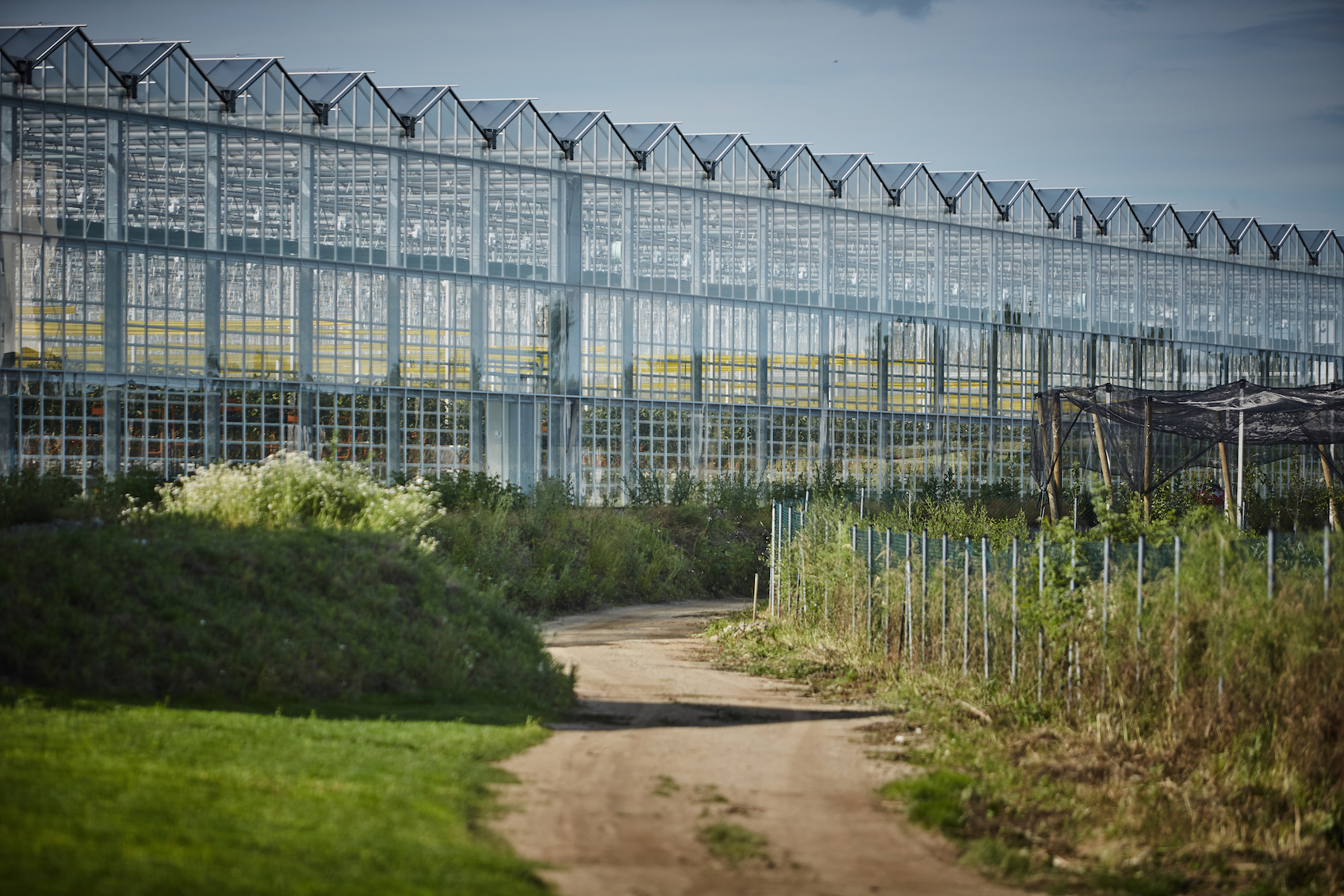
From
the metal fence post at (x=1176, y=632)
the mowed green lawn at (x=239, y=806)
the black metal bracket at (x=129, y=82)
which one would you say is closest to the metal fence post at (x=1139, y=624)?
the metal fence post at (x=1176, y=632)

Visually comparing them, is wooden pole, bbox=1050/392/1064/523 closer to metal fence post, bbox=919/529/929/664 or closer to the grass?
metal fence post, bbox=919/529/929/664

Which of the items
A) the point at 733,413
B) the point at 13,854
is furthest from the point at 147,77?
the point at 13,854

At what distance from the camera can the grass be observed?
22.8ft

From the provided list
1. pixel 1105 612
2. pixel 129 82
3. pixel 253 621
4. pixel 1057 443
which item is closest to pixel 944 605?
pixel 1105 612

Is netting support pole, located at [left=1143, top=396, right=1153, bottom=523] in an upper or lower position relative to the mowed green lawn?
upper

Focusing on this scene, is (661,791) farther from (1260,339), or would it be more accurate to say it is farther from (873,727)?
(1260,339)

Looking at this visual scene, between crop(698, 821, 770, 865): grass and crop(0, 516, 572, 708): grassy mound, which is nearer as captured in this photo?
crop(698, 821, 770, 865): grass

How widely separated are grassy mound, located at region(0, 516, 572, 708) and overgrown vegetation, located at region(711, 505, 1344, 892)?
4.20 m

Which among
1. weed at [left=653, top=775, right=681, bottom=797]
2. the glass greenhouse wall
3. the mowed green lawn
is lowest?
weed at [left=653, top=775, right=681, bottom=797]

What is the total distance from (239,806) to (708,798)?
319cm

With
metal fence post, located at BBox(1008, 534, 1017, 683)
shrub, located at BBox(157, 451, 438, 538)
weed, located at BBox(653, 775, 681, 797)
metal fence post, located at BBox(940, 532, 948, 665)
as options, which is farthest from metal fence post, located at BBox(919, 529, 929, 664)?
shrub, located at BBox(157, 451, 438, 538)

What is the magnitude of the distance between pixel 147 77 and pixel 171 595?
20.6 metres

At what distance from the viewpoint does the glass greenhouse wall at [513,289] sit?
2659cm

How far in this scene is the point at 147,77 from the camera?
1078 inches
